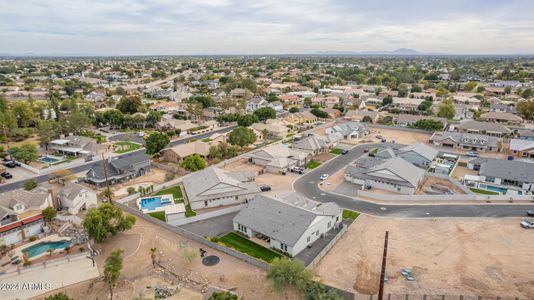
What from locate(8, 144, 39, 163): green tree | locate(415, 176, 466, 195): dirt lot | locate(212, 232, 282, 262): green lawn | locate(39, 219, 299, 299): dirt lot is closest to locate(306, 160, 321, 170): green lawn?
locate(415, 176, 466, 195): dirt lot

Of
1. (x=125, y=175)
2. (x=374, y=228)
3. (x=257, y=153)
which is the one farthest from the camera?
(x=257, y=153)

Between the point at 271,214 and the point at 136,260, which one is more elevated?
the point at 271,214

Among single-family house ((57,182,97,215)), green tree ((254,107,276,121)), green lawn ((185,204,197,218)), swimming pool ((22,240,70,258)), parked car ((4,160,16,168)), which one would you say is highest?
green tree ((254,107,276,121))

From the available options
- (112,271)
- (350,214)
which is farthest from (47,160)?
(350,214)

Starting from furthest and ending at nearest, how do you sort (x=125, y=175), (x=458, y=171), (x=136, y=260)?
(x=458, y=171)
(x=125, y=175)
(x=136, y=260)

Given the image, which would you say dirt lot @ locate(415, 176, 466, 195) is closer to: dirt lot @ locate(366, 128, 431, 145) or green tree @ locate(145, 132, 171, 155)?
dirt lot @ locate(366, 128, 431, 145)

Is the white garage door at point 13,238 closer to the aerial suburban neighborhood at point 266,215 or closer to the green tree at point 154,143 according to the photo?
the aerial suburban neighborhood at point 266,215

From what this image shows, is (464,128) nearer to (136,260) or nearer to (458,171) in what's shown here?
(458,171)

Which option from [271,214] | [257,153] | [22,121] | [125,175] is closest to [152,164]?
[125,175]
